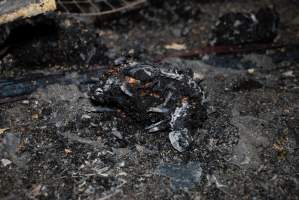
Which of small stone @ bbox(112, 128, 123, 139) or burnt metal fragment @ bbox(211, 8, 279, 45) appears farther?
burnt metal fragment @ bbox(211, 8, 279, 45)

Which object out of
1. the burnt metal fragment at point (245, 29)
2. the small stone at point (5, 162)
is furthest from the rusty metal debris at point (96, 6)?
the small stone at point (5, 162)

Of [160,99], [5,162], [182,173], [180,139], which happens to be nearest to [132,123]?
[160,99]

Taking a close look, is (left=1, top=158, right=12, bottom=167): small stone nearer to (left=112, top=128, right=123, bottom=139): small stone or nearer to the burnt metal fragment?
(left=112, top=128, right=123, bottom=139): small stone

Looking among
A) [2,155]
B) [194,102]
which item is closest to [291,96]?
[194,102]

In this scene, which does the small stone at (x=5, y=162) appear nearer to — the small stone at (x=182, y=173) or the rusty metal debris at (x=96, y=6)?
the small stone at (x=182, y=173)

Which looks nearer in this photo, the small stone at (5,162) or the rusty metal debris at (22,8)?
the small stone at (5,162)

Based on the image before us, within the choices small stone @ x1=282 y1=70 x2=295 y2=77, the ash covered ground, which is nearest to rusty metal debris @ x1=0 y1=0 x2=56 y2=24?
the ash covered ground

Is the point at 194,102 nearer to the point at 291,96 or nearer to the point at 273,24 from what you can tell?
the point at 291,96
